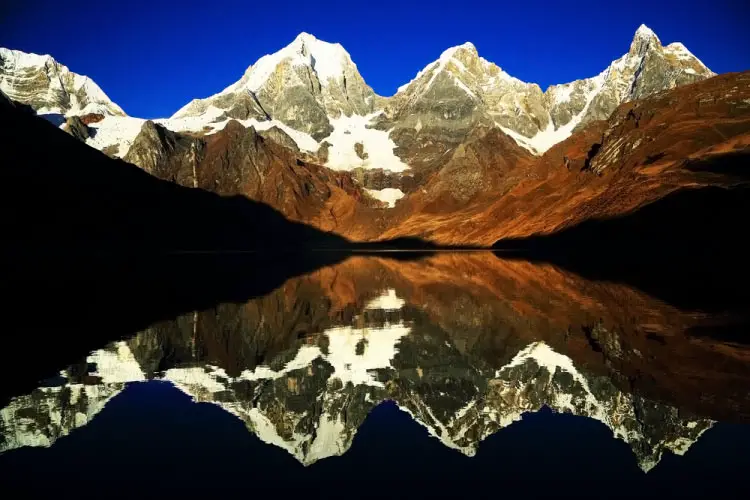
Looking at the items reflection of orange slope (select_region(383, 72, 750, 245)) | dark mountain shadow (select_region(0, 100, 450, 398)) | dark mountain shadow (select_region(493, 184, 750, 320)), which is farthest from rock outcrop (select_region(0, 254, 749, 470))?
reflection of orange slope (select_region(383, 72, 750, 245))

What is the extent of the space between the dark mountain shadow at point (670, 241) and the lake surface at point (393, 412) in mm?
40681

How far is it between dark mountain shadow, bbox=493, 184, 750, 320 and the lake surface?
133ft

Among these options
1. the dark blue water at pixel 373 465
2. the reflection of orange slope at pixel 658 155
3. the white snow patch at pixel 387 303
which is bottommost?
the dark blue water at pixel 373 465

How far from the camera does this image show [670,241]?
11412 centimetres

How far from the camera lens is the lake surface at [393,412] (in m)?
13.0

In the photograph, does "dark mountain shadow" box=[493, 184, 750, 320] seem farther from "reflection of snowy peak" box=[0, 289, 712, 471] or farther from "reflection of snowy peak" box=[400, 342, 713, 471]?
"reflection of snowy peak" box=[400, 342, 713, 471]

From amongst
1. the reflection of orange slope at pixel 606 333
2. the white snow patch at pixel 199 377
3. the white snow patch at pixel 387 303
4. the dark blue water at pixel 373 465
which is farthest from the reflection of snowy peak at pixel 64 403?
the white snow patch at pixel 387 303

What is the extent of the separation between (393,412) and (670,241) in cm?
11242

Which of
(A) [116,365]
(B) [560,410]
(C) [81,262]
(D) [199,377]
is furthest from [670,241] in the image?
(A) [116,365]

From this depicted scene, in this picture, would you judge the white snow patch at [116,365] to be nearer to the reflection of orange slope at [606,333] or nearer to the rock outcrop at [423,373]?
the rock outcrop at [423,373]

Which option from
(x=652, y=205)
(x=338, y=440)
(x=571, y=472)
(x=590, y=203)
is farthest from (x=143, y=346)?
(x=590, y=203)

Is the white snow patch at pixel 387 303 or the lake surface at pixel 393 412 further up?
the white snow patch at pixel 387 303

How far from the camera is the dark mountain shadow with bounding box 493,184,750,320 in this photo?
74125 millimetres

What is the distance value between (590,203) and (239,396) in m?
155
